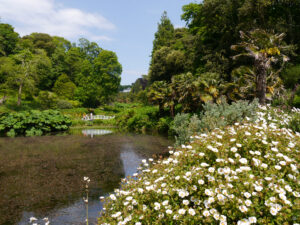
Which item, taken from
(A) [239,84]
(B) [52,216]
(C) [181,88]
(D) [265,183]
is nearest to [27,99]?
(C) [181,88]

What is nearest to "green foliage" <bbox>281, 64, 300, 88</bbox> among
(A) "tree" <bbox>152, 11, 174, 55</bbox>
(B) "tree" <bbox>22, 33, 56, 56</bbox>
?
(A) "tree" <bbox>152, 11, 174, 55</bbox>

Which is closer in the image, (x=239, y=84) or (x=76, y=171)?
(x=76, y=171)

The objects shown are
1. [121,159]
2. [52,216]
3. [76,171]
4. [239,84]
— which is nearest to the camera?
[52,216]

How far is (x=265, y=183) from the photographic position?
2.74 meters

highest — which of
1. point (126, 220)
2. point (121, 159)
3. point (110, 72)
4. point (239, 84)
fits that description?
point (110, 72)

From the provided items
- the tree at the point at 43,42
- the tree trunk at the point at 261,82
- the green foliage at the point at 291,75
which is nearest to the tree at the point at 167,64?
the green foliage at the point at 291,75

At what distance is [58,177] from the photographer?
20.4 feet

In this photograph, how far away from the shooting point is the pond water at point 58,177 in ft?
13.9

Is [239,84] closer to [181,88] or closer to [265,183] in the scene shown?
[181,88]

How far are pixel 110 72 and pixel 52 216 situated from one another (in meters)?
42.5

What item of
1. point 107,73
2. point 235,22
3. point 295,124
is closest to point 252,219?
point 295,124

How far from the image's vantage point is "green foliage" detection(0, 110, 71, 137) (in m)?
15.0

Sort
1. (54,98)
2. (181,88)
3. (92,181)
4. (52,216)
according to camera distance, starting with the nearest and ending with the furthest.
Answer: (52,216) < (92,181) < (181,88) < (54,98)

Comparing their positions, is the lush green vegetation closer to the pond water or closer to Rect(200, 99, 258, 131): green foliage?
the pond water
